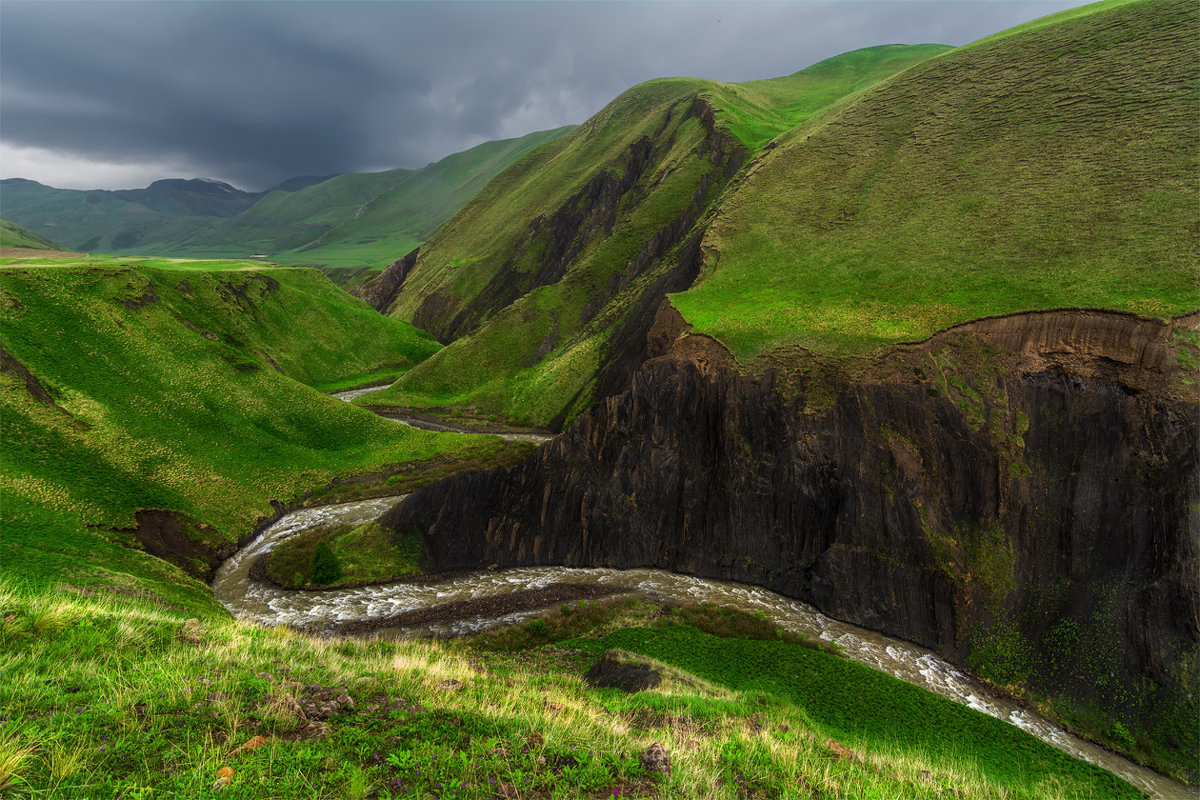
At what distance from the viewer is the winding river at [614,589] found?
24.1m

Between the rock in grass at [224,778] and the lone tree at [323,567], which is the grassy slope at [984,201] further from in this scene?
the rock in grass at [224,778]

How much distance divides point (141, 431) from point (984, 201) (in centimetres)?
7633

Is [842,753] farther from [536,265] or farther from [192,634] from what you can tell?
[536,265]

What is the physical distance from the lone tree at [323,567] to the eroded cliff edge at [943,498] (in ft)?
16.8

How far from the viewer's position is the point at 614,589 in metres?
33.5

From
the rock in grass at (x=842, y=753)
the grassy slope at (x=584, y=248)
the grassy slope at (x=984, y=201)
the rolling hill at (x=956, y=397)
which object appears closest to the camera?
the rock in grass at (x=842, y=753)

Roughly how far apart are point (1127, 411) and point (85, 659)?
40496mm

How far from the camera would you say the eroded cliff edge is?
75.6ft

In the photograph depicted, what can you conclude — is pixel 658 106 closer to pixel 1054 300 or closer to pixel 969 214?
pixel 969 214

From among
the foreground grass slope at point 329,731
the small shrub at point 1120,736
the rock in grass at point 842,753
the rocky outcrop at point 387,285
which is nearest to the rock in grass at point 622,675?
the foreground grass slope at point 329,731

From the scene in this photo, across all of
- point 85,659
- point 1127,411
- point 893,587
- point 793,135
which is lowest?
point 893,587

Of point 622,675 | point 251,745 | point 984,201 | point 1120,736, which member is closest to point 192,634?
point 251,745

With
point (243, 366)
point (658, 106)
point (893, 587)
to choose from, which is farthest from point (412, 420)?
point (658, 106)

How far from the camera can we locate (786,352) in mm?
36719
